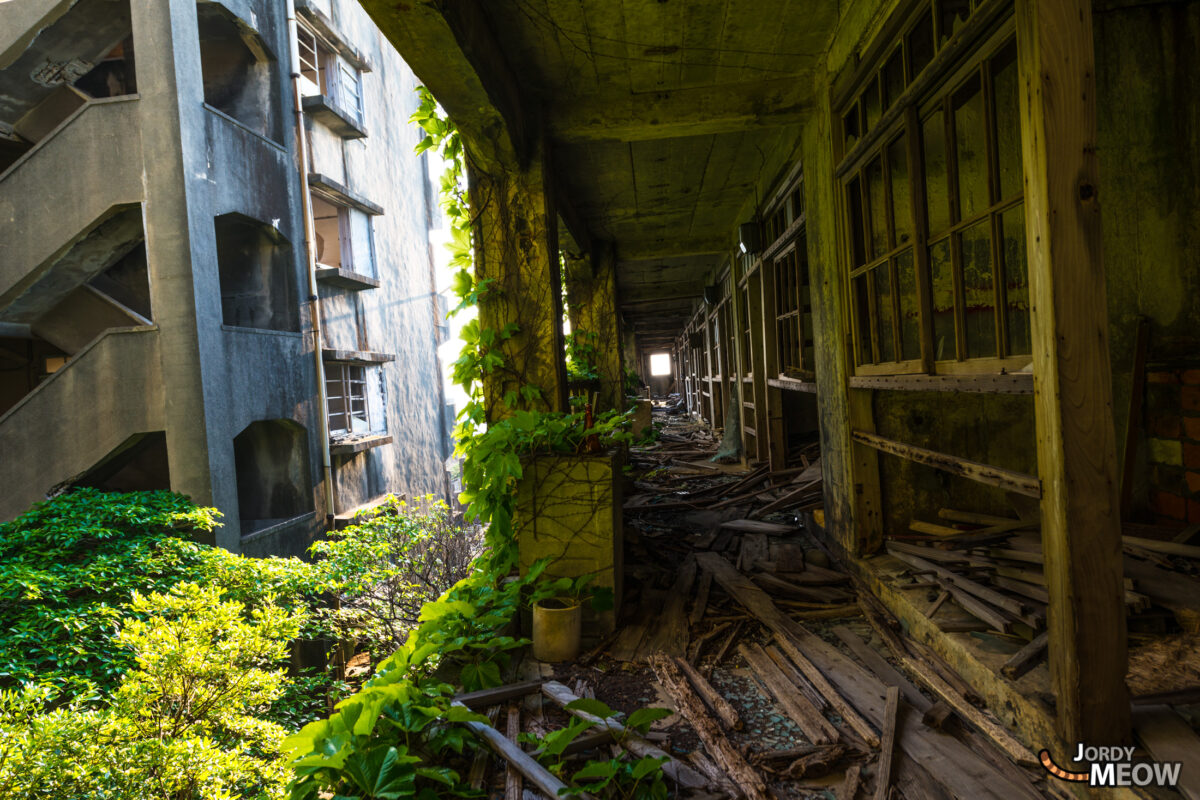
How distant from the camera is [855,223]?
4.01 metres

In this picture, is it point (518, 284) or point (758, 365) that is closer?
point (518, 284)

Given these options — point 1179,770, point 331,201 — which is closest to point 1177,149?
point 1179,770

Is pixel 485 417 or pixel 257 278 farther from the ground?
pixel 257 278

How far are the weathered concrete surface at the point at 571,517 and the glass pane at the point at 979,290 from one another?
2430 millimetres

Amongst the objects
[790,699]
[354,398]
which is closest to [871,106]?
[790,699]

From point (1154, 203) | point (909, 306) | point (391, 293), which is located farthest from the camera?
point (391, 293)

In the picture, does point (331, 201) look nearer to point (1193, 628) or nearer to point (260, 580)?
point (260, 580)

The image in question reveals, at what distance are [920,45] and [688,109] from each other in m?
1.63

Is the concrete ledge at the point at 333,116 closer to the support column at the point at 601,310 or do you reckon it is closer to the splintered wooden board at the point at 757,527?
the support column at the point at 601,310

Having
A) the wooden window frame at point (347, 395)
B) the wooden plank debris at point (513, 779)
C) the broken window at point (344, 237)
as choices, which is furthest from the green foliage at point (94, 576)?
the broken window at point (344, 237)

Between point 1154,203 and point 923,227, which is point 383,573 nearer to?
point 923,227

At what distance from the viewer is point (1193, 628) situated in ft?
7.75

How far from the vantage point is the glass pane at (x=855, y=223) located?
13.0 ft

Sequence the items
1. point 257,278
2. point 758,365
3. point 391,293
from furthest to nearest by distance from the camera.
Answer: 1. point 391,293
2. point 257,278
3. point 758,365
